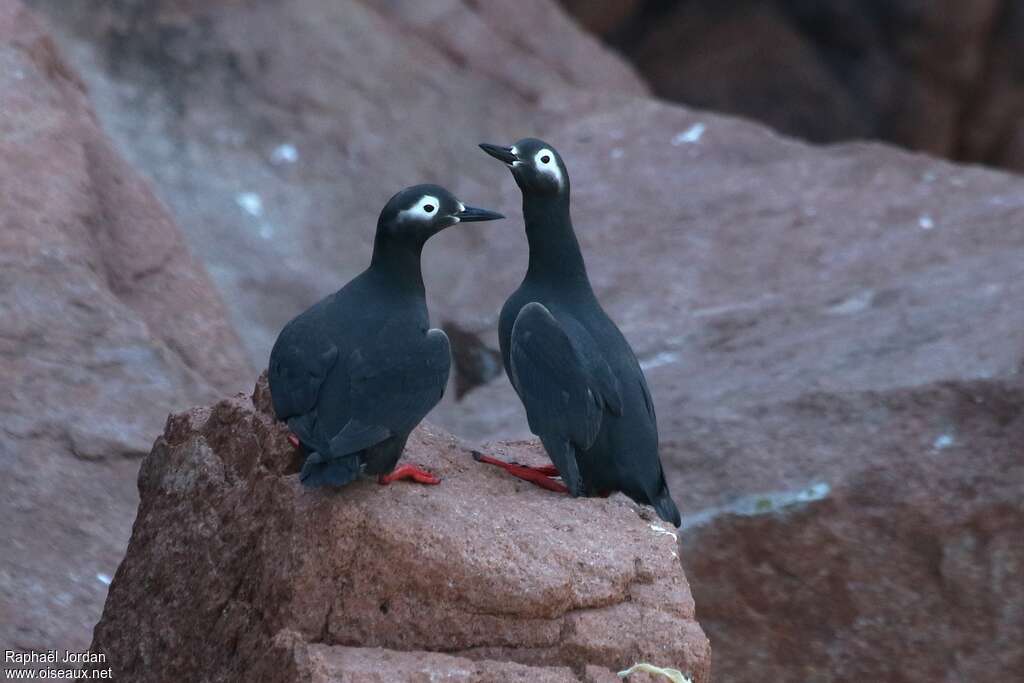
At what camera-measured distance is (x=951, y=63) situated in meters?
14.7

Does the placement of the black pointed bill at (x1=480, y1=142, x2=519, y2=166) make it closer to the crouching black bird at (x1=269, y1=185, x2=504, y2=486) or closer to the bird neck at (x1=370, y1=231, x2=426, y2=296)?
the crouching black bird at (x1=269, y1=185, x2=504, y2=486)

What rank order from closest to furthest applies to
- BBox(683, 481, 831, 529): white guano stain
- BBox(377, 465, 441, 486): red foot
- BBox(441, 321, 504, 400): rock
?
BBox(377, 465, 441, 486): red foot, BBox(683, 481, 831, 529): white guano stain, BBox(441, 321, 504, 400): rock

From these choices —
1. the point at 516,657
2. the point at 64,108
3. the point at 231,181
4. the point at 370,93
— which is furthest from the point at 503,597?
the point at 370,93

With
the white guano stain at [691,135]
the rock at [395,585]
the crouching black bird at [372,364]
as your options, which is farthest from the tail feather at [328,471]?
the white guano stain at [691,135]

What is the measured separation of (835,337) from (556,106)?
395 cm

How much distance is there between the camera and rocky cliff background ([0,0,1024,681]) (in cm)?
598

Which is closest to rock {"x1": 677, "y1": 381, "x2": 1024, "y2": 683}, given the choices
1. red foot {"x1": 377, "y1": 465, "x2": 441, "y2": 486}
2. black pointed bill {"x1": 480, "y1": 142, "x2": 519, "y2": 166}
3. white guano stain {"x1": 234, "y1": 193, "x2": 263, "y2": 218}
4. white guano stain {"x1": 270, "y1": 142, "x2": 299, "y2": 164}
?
black pointed bill {"x1": 480, "y1": 142, "x2": 519, "y2": 166}

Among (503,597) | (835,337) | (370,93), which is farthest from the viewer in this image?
(370,93)

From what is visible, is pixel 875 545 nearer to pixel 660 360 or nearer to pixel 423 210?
pixel 660 360

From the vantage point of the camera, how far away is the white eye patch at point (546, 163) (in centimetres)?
516

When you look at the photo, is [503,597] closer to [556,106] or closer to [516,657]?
[516,657]

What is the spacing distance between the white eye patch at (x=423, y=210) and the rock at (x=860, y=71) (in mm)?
10357

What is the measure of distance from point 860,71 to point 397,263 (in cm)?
1135

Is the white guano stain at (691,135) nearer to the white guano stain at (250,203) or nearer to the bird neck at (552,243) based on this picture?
the white guano stain at (250,203)
